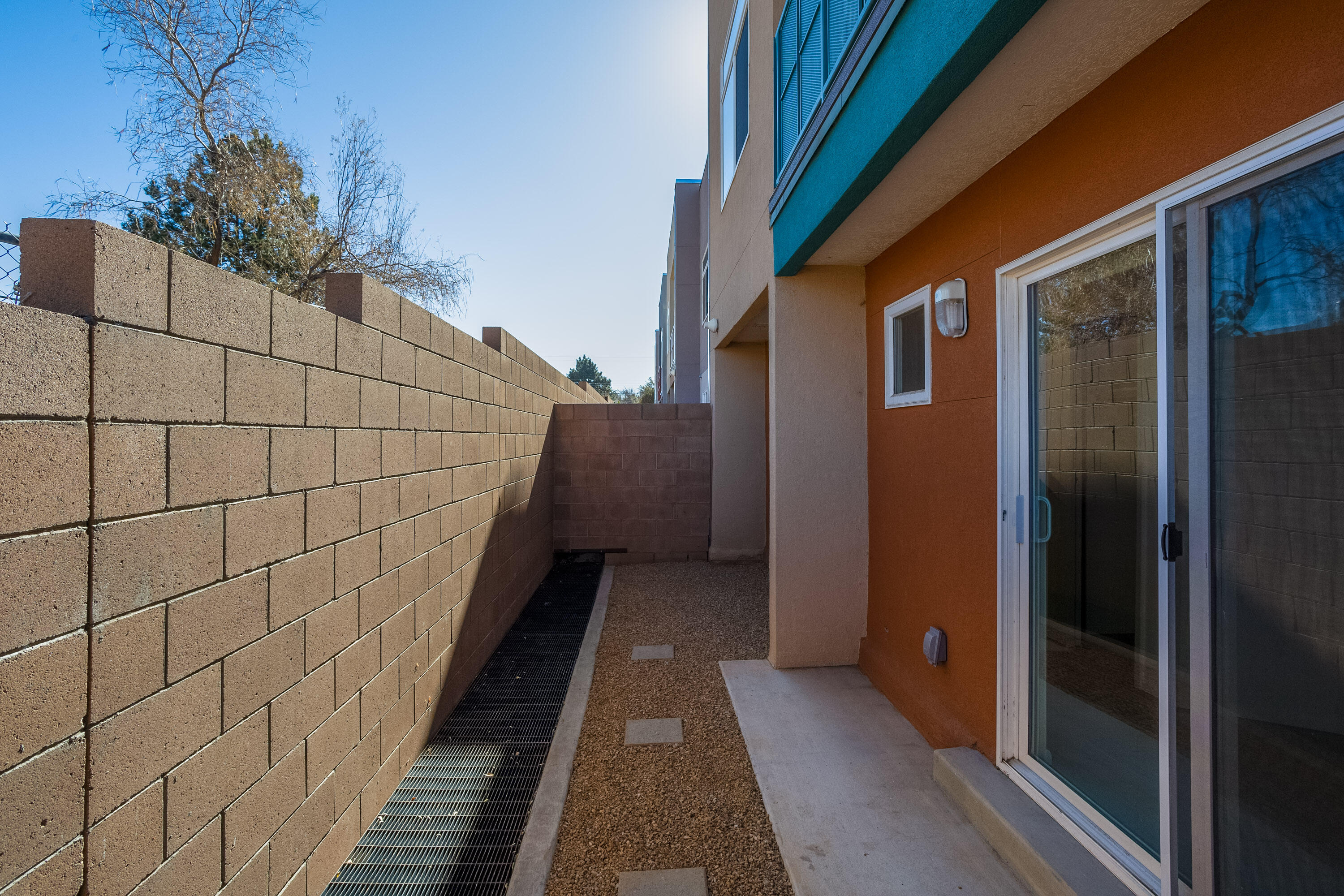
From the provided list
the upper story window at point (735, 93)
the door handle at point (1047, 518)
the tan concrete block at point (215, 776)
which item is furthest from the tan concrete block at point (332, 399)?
the upper story window at point (735, 93)

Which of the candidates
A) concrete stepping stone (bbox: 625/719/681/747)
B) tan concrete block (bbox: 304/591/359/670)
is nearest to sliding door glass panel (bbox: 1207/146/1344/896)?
concrete stepping stone (bbox: 625/719/681/747)

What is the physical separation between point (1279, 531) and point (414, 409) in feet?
10.1

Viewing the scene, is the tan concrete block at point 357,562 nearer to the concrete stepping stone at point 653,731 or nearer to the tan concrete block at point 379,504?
the tan concrete block at point 379,504

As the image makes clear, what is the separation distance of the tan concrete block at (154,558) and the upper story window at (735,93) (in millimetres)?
4779

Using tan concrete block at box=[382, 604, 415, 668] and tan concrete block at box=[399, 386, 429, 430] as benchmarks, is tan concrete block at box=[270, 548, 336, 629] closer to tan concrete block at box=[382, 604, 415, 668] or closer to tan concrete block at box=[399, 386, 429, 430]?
tan concrete block at box=[382, 604, 415, 668]

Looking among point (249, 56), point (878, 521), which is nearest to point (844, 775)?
point (878, 521)

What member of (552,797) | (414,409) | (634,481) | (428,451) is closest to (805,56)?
(414,409)

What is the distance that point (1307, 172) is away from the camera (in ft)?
4.59

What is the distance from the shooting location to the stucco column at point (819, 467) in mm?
4016

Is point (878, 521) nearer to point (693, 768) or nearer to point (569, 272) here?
point (693, 768)

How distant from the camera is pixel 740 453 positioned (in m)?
7.33

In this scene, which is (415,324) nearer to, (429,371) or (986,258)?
(429,371)

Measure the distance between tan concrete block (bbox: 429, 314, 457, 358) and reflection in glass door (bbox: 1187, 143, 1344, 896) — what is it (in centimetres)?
306

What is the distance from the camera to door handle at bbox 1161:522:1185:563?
1.69 metres
